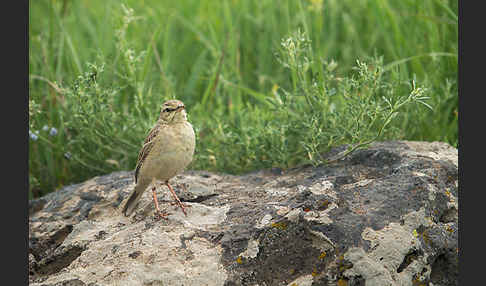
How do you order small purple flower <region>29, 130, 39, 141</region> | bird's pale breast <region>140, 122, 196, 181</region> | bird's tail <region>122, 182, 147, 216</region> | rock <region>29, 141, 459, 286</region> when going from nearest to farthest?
rock <region>29, 141, 459, 286</region> → bird's pale breast <region>140, 122, 196, 181</region> → bird's tail <region>122, 182, 147, 216</region> → small purple flower <region>29, 130, 39, 141</region>

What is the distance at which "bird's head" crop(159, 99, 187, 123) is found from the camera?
4.57 meters

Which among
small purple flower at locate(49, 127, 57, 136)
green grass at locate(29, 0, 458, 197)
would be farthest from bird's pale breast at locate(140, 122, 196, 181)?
small purple flower at locate(49, 127, 57, 136)

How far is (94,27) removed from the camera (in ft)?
27.5

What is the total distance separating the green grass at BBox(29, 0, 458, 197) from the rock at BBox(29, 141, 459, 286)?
1.71ft

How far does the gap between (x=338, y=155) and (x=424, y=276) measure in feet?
4.65

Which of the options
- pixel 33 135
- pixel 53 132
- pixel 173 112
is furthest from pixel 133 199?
pixel 53 132

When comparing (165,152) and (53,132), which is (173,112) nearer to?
(165,152)

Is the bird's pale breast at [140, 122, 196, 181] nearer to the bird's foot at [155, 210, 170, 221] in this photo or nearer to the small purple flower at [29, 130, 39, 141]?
the bird's foot at [155, 210, 170, 221]

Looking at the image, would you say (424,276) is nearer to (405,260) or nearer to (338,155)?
(405,260)

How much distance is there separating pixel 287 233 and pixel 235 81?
350 centimetres

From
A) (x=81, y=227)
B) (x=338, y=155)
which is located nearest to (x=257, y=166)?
(x=338, y=155)

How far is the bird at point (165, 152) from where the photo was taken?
449cm

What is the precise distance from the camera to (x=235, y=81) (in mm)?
6992

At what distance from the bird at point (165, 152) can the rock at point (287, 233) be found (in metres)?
0.14
